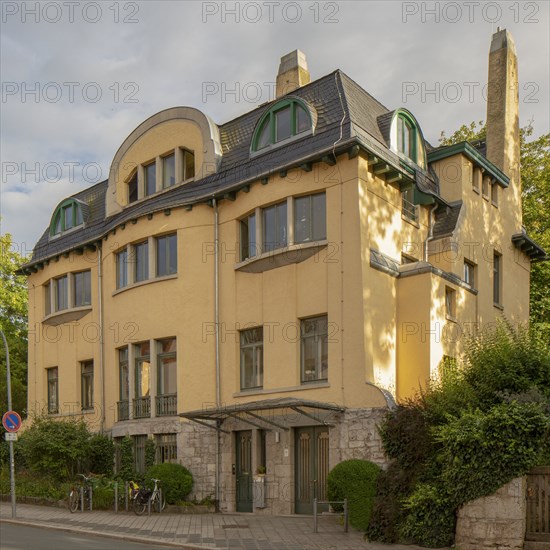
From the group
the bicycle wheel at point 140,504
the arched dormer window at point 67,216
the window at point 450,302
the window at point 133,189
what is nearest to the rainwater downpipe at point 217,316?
the bicycle wheel at point 140,504

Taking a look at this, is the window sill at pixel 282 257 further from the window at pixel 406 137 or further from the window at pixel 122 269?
the window at pixel 122 269

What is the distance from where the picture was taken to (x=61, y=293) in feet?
98.4

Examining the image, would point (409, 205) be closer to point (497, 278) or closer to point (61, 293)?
point (497, 278)

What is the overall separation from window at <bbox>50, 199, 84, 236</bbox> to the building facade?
1.55 m

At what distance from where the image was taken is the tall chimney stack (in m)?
26.8

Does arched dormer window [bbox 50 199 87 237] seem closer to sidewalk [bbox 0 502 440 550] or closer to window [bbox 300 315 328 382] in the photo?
sidewalk [bbox 0 502 440 550]

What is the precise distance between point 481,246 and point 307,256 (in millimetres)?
7341

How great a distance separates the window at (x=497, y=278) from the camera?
85.5ft

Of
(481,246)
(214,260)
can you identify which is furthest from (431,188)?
(214,260)

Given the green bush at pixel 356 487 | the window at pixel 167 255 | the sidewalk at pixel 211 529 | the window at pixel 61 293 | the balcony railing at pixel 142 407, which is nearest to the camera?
the sidewalk at pixel 211 529

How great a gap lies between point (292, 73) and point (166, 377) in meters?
12.3

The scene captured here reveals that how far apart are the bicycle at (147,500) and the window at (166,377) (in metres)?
3.16

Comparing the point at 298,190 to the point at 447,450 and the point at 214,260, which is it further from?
the point at 447,450

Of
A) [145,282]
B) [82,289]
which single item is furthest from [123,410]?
[82,289]
